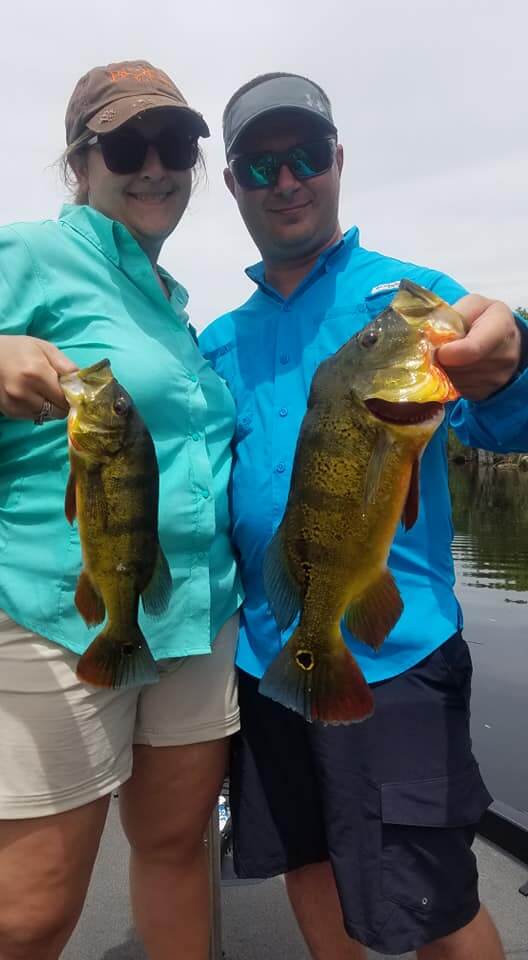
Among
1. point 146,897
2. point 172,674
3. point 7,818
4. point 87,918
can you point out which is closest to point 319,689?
point 172,674

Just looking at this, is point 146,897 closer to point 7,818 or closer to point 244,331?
point 7,818

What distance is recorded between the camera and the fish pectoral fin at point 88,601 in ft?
7.29

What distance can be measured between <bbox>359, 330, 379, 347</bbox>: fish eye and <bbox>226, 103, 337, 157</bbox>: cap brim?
135 cm

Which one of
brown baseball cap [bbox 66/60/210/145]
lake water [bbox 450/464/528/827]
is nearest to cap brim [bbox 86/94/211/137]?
brown baseball cap [bbox 66/60/210/145]

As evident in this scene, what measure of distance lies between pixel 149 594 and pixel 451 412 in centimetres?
128

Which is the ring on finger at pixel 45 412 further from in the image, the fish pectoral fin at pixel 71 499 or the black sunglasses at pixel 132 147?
the black sunglasses at pixel 132 147

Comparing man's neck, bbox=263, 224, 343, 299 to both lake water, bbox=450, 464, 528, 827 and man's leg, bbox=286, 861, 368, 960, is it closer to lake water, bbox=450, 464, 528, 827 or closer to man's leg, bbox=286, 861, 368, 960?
man's leg, bbox=286, 861, 368, 960

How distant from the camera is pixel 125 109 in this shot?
2738mm

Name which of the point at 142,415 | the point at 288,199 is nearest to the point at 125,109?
the point at 288,199

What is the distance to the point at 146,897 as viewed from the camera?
2.85m

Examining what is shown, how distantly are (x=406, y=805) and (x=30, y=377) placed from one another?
185 cm

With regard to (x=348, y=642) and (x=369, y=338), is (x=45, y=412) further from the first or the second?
(x=348, y=642)

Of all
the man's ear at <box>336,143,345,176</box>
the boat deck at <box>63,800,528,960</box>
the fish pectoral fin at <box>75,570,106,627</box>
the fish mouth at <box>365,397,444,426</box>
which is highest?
the man's ear at <box>336,143,345,176</box>

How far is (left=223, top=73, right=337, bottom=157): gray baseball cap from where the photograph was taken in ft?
9.58
